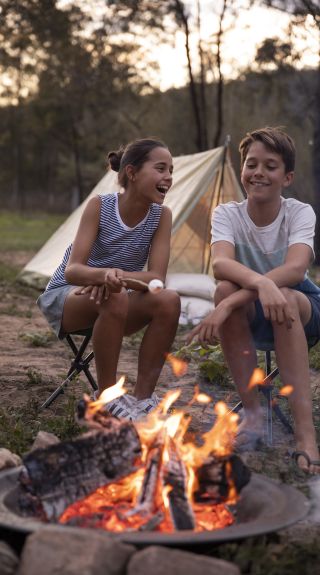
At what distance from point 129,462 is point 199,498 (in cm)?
23

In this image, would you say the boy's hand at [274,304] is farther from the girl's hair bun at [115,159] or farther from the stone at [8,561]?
the stone at [8,561]

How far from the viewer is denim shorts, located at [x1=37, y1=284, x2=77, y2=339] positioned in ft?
12.2

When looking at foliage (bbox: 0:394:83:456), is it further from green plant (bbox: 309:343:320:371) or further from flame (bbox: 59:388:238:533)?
green plant (bbox: 309:343:320:371)

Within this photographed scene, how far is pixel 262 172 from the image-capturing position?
3.43m

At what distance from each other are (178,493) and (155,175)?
5.95 feet

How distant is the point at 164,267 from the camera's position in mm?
3809

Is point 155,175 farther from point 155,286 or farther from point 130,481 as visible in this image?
point 130,481

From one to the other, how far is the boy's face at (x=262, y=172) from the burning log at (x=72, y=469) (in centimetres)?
147

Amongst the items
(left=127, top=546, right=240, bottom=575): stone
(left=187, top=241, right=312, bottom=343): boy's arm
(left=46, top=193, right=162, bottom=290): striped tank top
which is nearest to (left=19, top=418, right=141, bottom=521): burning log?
(left=127, top=546, right=240, bottom=575): stone

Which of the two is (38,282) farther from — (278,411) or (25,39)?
(25,39)

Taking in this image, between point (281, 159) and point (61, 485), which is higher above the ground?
point (281, 159)

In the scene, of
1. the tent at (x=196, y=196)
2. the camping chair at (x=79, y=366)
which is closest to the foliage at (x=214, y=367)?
the camping chair at (x=79, y=366)

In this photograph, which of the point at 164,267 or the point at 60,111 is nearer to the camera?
the point at 164,267

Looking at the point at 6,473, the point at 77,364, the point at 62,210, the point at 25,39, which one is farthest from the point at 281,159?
the point at 62,210
